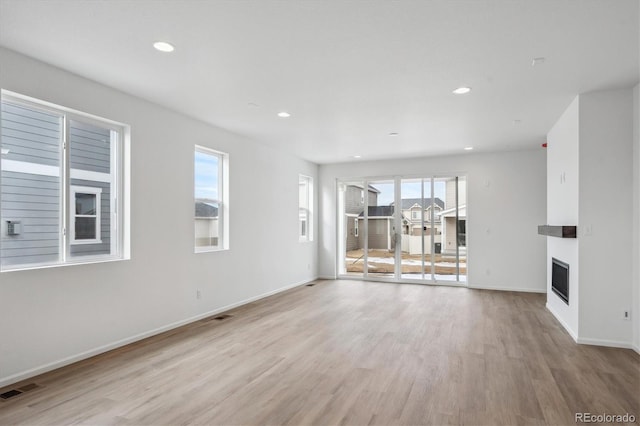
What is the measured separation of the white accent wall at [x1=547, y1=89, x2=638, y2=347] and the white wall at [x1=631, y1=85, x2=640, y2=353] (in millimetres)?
17

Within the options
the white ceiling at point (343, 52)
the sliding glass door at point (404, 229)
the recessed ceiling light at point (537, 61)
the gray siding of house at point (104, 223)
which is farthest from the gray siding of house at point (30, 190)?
the sliding glass door at point (404, 229)

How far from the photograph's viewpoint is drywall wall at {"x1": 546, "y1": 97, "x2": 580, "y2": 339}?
13.8 feet

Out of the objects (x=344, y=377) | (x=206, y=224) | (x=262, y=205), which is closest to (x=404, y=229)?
(x=262, y=205)

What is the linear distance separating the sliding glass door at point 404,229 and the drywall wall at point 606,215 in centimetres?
364

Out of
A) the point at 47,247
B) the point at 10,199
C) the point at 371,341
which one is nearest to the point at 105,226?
the point at 47,247

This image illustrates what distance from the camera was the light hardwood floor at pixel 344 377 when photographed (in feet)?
8.32

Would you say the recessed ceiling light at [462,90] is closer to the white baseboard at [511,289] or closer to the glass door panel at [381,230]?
the glass door panel at [381,230]

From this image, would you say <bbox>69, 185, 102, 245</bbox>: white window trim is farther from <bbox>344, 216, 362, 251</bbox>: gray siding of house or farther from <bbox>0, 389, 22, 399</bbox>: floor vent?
<bbox>344, 216, 362, 251</bbox>: gray siding of house

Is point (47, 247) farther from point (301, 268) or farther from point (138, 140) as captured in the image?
point (301, 268)

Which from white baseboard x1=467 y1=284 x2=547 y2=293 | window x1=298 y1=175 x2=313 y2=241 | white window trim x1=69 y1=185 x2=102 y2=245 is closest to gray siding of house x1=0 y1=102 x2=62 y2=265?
white window trim x1=69 y1=185 x2=102 y2=245

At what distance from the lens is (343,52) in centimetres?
306

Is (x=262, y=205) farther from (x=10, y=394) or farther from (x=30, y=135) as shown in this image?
(x=10, y=394)

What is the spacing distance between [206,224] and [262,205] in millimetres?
1389

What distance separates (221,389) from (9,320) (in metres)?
1.82
